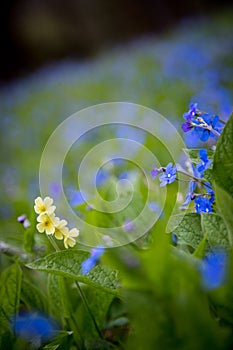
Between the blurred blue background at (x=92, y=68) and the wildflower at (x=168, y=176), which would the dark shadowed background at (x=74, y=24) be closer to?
the blurred blue background at (x=92, y=68)

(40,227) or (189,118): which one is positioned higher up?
(189,118)

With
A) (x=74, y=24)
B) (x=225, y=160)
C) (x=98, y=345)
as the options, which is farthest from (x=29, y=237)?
(x=74, y=24)

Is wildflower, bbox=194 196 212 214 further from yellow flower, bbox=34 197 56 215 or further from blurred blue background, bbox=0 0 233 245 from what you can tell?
blurred blue background, bbox=0 0 233 245

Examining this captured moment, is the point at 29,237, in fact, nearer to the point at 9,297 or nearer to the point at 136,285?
the point at 9,297

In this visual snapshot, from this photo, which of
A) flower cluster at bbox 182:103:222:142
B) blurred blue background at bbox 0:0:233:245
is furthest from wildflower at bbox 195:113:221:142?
blurred blue background at bbox 0:0:233:245

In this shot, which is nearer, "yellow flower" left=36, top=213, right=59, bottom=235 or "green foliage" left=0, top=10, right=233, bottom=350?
"green foliage" left=0, top=10, right=233, bottom=350

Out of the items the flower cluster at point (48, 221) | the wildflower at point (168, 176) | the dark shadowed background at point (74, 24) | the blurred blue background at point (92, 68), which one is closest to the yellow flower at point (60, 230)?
the flower cluster at point (48, 221)

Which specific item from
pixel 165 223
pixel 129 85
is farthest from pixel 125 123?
Result: pixel 165 223
